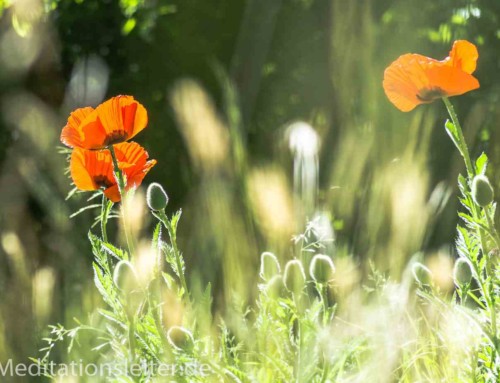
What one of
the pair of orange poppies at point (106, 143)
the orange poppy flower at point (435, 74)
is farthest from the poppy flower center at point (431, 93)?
the pair of orange poppies at point (106, 143)

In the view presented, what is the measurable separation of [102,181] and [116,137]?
7 cm

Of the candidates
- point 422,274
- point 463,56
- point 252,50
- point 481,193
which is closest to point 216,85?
point 252,50

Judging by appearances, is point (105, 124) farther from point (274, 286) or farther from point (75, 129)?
point (274, 286)

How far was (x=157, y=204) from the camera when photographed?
3.51ft

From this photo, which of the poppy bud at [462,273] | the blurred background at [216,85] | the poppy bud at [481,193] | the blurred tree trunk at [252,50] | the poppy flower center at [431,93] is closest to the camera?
the poppy bud at [481,193]

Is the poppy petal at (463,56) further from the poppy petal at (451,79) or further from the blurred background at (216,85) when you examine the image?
the blurred background at (216,85)

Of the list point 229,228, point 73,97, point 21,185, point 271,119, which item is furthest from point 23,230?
point 229,228

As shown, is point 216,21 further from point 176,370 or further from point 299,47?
point 176,370

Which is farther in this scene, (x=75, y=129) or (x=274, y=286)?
(x=75, y=129)

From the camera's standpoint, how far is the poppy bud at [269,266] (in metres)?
1.07

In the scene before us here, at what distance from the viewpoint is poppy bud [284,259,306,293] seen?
0.99 meters

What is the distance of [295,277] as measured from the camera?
1004 millimetres

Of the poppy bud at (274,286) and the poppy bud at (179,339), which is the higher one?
the poppy bud at (274,286)

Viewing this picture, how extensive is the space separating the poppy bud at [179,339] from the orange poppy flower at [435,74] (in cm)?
41
